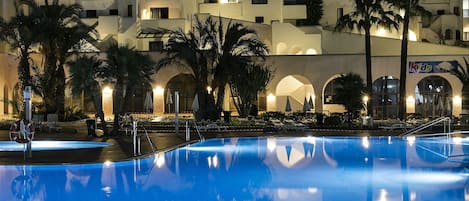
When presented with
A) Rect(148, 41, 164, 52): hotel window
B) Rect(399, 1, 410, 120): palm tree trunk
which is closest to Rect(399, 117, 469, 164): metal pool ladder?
Rect(399, 1, 410, 120): palm tree trunk

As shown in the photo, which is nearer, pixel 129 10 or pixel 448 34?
pixel 129 10

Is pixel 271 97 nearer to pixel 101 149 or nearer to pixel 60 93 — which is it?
pixel 60 93

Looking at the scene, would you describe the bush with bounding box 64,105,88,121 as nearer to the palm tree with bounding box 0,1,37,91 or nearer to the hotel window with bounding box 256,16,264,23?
the palm tree with bounding box 0,1,37,91

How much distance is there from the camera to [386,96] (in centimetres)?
3841

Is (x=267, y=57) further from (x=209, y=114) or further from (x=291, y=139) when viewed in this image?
(x=291, y=139)

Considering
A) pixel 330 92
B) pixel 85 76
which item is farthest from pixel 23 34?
pixel 330 92

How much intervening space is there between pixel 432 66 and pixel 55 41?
73.5 ft

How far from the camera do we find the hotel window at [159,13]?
4650cm

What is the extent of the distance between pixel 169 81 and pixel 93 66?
16.7m

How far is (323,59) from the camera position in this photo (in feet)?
122

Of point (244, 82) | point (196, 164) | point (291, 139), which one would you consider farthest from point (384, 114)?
point (196, 164)

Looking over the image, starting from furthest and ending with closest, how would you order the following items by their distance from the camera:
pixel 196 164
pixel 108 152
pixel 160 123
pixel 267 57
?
pixel 267 57 < pixel 160 123 < pixel 108 152 < pixel 196 164

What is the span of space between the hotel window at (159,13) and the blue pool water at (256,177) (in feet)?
94.9

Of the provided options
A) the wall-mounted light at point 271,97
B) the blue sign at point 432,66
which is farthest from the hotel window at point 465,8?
the wall-mounted light at point 271,97
